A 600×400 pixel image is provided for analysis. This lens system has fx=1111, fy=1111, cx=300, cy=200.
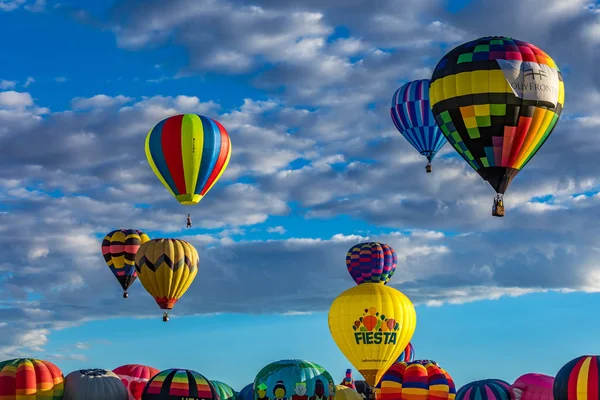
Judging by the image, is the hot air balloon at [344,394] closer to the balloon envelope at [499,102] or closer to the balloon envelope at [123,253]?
the balloon envelope at [499,102]

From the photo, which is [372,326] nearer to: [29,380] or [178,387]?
[178,387]

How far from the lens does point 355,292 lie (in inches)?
1908

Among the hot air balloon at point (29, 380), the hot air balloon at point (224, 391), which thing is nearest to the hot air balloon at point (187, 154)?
the hot air balloon at point (224, 391)

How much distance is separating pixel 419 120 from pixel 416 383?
47.3 ft

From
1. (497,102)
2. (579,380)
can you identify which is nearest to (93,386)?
(579,380)

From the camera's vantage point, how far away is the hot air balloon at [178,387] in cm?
4125

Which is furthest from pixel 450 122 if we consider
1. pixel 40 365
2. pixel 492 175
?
pixel 40 365

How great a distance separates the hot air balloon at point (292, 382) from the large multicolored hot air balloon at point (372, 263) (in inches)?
991

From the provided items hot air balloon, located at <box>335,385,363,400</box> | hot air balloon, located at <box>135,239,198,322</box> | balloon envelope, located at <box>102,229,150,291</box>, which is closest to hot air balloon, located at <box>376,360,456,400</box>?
hot air balloon, located at <box>335,385,363,400</box>

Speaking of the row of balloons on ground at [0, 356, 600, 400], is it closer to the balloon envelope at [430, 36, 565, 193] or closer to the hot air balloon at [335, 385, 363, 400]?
the hot air balloon at [335, 385, 363, 400]

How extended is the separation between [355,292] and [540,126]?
11178 millimetres

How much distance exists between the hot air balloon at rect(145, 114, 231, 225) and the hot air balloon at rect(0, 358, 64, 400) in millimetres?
12632

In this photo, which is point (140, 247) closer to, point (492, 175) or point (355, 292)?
point (355, 292)

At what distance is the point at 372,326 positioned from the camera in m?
47.6
